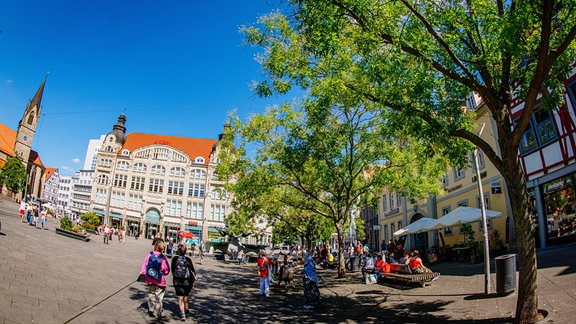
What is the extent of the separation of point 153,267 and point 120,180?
6680 centimetres

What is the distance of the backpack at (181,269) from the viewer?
8.25 m

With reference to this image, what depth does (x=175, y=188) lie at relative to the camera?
69250mm

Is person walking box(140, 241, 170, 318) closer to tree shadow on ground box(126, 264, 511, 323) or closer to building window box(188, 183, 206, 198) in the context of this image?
tree shadow on ground box(126, 264, 511, 323)

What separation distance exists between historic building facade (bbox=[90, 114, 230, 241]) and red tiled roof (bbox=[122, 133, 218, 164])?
34.3 inches

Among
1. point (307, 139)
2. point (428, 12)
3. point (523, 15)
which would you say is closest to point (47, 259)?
point (307, 139)

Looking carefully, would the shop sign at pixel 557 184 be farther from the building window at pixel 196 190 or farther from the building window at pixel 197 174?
the building window at pixel 197 174

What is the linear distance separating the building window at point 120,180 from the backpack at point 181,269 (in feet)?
216

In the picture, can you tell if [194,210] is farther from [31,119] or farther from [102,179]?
[31,119]

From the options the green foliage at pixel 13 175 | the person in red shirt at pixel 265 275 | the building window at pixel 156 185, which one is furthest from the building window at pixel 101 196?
the person in red shirt at pixel 265 275

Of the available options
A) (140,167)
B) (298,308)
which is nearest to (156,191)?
(140,167)

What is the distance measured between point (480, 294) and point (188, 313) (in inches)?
312

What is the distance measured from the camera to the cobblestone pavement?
7.38 m

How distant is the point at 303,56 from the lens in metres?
12.5

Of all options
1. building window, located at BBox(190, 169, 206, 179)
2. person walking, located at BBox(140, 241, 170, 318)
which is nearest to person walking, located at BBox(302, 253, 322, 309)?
person walking, located at BBox(140, 241, 170, 318)
